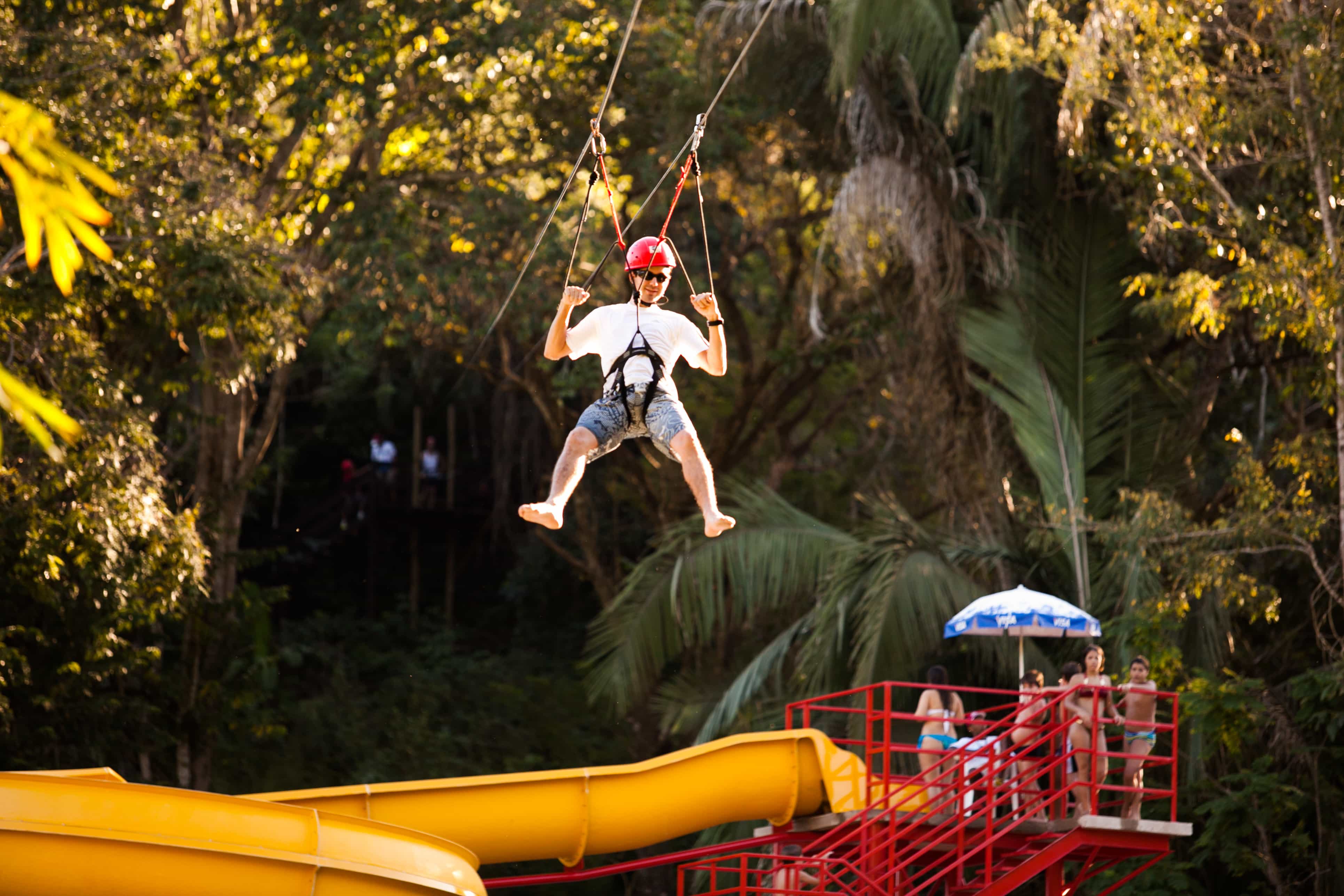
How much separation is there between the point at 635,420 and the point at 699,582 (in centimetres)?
836

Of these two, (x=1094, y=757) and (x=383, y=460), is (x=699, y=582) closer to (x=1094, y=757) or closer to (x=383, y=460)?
(x=1094, y=757)

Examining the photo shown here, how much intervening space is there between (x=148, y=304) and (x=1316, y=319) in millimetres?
11264

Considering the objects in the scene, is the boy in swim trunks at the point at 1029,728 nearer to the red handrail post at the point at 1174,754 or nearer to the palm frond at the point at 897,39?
the red handrail post at the point at 1174,754

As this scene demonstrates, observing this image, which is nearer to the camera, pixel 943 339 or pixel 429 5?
pixel 943 339

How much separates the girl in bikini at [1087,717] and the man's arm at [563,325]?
4.86 metres

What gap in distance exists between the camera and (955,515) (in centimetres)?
1861

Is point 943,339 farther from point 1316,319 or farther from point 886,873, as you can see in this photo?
point 886,873

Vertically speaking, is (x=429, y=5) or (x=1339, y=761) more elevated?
(x=429, y=5)

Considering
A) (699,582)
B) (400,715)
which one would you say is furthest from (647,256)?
(400,715)

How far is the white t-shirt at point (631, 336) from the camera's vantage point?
30.4 ft

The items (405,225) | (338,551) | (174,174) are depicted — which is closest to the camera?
(174,174)

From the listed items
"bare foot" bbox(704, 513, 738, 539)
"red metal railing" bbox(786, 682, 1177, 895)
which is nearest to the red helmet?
"bare foot" bbox(704, 513, 738, 539)

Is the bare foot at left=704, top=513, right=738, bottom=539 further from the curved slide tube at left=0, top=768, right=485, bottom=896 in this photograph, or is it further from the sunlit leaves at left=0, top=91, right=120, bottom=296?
the sunlit leaves at left=0, top=91, right=120, bottom=296

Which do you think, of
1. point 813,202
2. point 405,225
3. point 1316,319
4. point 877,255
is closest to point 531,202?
point 405,225
